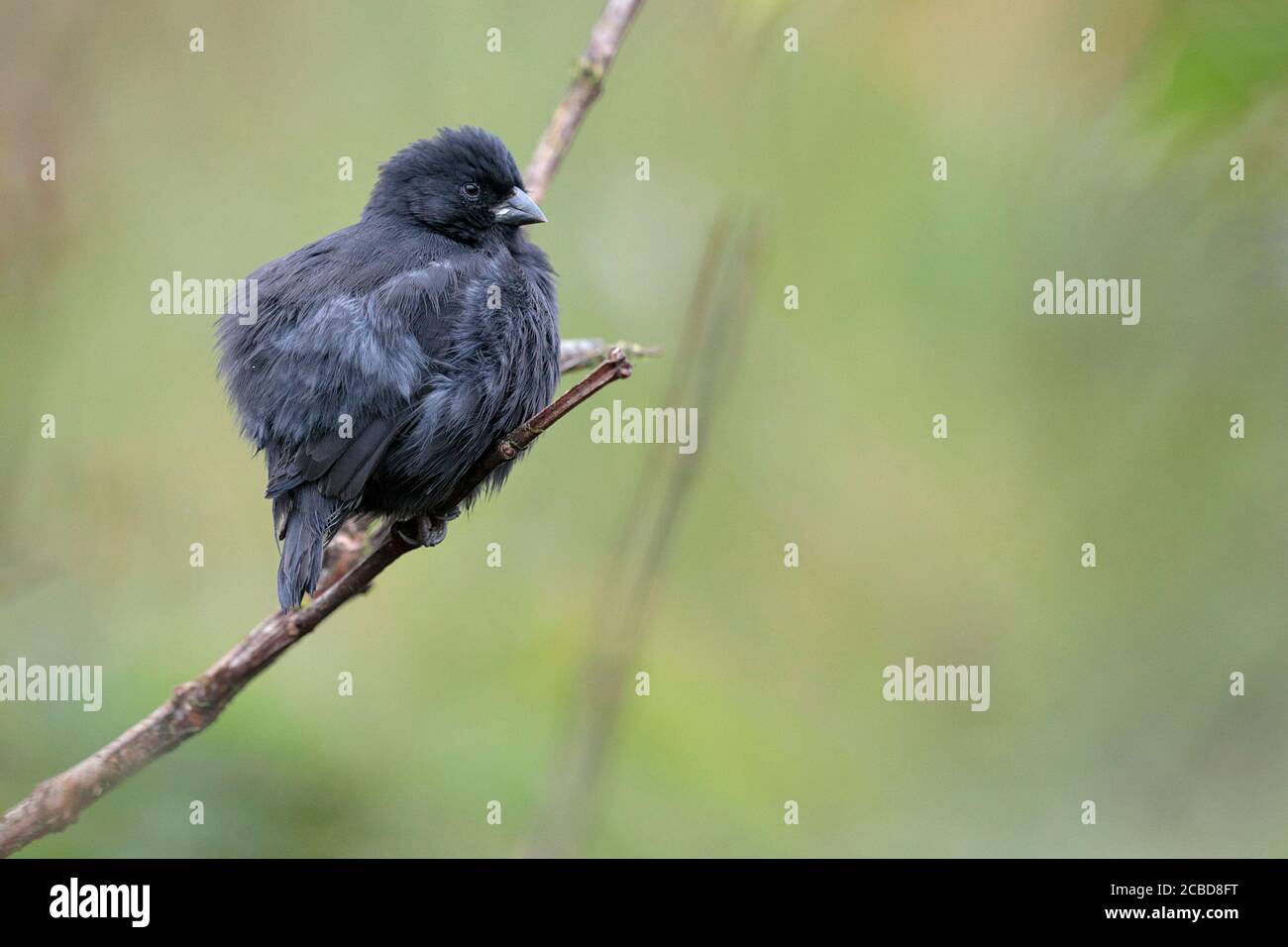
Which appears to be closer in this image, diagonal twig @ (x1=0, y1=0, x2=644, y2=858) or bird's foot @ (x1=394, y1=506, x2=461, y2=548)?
diagonal twig @ (x1=0, y1=0, x2=644, y2=858)

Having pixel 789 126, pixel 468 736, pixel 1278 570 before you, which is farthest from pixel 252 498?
pixel 1278 570

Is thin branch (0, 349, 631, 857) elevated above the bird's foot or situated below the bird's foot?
below

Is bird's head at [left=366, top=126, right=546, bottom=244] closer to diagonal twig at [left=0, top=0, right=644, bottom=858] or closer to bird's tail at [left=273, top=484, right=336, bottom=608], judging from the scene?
diagonal twig at [left=0, top=0, right=644, bottom=858]

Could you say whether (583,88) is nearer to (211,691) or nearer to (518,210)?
(518,210)

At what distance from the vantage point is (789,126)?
5.66 meters

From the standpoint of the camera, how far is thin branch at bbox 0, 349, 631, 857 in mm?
2895

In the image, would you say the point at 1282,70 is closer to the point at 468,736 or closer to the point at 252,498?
the point at 468,736

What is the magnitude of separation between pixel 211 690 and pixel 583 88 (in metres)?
2.34

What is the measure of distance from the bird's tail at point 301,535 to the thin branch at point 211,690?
14cm

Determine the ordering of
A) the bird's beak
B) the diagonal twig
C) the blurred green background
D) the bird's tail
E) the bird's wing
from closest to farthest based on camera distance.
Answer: the diagonal twig
the bird's tail
the bird's wing
the blurred green background
the bird's beak

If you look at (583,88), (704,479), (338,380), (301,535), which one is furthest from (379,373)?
(704,479)

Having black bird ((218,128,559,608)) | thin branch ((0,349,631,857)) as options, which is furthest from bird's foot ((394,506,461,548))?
thin branch ((0,349,631,857))

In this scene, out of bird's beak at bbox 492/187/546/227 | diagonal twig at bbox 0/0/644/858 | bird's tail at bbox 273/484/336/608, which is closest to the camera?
diagonal twig at bbox 0/0/644/858

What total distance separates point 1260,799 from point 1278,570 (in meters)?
0.93
